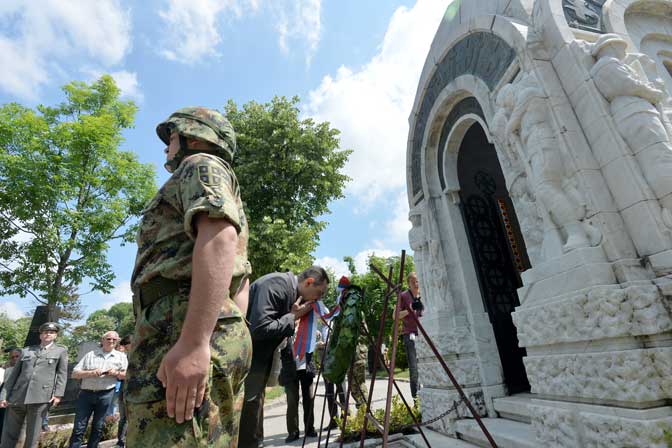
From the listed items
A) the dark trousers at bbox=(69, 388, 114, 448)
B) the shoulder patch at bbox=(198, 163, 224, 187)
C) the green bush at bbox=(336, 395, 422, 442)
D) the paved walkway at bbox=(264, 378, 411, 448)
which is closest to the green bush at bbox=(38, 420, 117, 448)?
the dark trousers at bbox=(69, 388, 114, 448)

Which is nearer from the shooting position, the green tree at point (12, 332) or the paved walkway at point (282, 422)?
the paved walkway at point (282, 422)

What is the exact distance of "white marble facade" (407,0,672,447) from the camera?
2.42 meters

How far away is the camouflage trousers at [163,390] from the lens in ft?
4.33

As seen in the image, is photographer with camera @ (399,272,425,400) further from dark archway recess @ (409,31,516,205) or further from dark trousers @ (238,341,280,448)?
dark trousers @ (238,341,280,448)

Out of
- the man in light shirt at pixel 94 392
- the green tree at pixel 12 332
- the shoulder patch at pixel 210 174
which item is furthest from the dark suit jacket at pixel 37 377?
the green tree at pixel 12 332

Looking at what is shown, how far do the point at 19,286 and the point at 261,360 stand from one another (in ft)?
40.6

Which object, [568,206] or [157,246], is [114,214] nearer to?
[157,246]

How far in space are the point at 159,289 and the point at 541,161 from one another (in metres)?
3.28

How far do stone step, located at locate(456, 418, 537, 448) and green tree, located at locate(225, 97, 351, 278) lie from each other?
8323 mm

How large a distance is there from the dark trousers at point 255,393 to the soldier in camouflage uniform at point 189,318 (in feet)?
4.52

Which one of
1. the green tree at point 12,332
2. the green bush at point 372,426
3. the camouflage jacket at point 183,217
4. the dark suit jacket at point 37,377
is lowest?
the green bush at point 372,426

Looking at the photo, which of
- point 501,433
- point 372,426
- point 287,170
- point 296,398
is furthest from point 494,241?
point 287,170

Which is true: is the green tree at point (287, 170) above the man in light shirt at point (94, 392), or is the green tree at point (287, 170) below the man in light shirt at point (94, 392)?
above

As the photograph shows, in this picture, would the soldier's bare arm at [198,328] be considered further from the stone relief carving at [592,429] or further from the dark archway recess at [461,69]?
the dark archway recess at [461,69]
